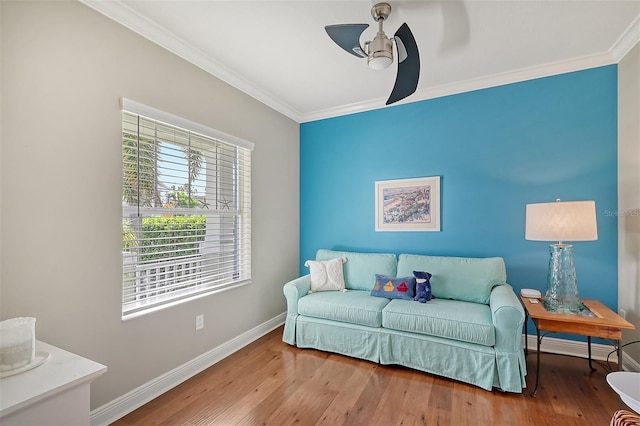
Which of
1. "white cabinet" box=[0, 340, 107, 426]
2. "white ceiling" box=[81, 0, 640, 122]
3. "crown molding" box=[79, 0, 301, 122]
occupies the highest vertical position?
→ "white ceiling" box=[81, 0, 640, 122]

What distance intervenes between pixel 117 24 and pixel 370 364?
3.24 meters

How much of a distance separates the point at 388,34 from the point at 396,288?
2206 mm

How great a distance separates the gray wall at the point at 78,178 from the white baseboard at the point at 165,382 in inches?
1.9

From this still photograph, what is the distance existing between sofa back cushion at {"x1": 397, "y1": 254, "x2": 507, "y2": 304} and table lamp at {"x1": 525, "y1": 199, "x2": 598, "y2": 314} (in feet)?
1.34

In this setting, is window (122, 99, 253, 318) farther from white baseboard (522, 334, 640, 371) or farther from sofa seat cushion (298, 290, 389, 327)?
white baseboard (522, 334, 640, 371)

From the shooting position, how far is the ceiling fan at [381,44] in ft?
5.71

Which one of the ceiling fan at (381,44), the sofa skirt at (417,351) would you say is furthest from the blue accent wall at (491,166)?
the ceiling fan at (381,44)

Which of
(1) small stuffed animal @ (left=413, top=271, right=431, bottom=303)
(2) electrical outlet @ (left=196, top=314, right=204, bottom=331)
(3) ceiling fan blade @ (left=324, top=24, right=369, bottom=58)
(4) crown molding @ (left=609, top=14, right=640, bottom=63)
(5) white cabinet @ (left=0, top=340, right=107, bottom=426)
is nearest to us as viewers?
(5) white cabinet @ (left=0, top=340, right=107, bottom=426)

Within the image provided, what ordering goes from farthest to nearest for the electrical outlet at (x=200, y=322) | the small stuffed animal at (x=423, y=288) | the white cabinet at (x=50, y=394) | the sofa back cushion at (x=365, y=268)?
1. the sofa back cushion at (x=365, y=268)
2. the small stuffed animal at (x=423, y=288)
3. the electrical outlet at (x=200, y=322)
4. the white cabinet at (x=50, y=394)

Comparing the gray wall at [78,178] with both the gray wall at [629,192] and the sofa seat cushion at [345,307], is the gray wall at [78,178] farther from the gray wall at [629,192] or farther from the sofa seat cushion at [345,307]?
the gray wall at [629,192]

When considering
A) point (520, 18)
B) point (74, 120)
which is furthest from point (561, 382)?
point (74, 120)

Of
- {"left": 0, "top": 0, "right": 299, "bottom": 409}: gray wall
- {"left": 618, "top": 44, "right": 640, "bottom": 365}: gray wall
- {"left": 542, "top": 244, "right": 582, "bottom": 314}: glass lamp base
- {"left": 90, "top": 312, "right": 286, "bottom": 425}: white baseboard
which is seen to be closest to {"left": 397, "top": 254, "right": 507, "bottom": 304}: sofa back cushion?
{"left": 542, "top": 244, "right": 582, "bottom": 314}: glass lamp base

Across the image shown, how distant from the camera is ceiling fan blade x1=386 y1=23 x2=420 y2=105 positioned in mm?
1792

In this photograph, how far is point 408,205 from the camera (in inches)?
132
